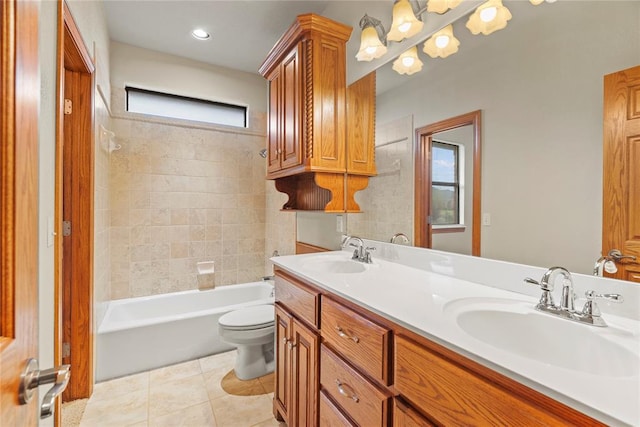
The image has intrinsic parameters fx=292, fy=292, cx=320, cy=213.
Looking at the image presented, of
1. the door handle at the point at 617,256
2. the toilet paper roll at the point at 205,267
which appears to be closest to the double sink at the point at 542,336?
the door handle at the point at 617,256

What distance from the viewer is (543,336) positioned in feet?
2.75

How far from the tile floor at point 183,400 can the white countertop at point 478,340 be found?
1.00 meters

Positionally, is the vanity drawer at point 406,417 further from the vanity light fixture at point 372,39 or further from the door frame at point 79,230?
the door frame at point 79,230

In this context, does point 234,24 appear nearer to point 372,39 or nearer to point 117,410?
point 372,39

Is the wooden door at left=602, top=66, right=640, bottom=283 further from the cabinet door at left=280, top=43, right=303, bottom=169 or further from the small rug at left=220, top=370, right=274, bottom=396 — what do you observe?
the small rug at left=220, top=370, right=274, bottom=396

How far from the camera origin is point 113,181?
2.68m

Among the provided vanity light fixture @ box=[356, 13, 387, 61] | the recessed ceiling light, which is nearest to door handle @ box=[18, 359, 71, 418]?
vanity light fixture @ box=[356, 13, 387, 61]

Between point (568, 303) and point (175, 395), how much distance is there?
7.14 feet

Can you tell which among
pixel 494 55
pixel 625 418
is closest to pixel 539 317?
pixel 625 418

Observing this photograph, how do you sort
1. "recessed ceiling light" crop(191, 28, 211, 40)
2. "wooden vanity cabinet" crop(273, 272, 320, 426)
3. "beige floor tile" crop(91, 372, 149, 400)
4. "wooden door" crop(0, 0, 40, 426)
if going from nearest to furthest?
"wooden door" crop(0, 0, 40, 426) < "wooden vanity cabinet" crop(273, 272, 320, 426) < "beige floor tile" crop(91, 372, 149, 400) < "recessed ceiling light" crop(191, 28, 211, 40)

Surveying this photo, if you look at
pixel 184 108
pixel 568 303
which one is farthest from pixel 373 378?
pixel 184 108

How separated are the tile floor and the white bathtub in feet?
0.28

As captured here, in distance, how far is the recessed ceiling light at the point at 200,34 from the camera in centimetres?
248

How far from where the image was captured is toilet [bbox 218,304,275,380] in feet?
6.59
